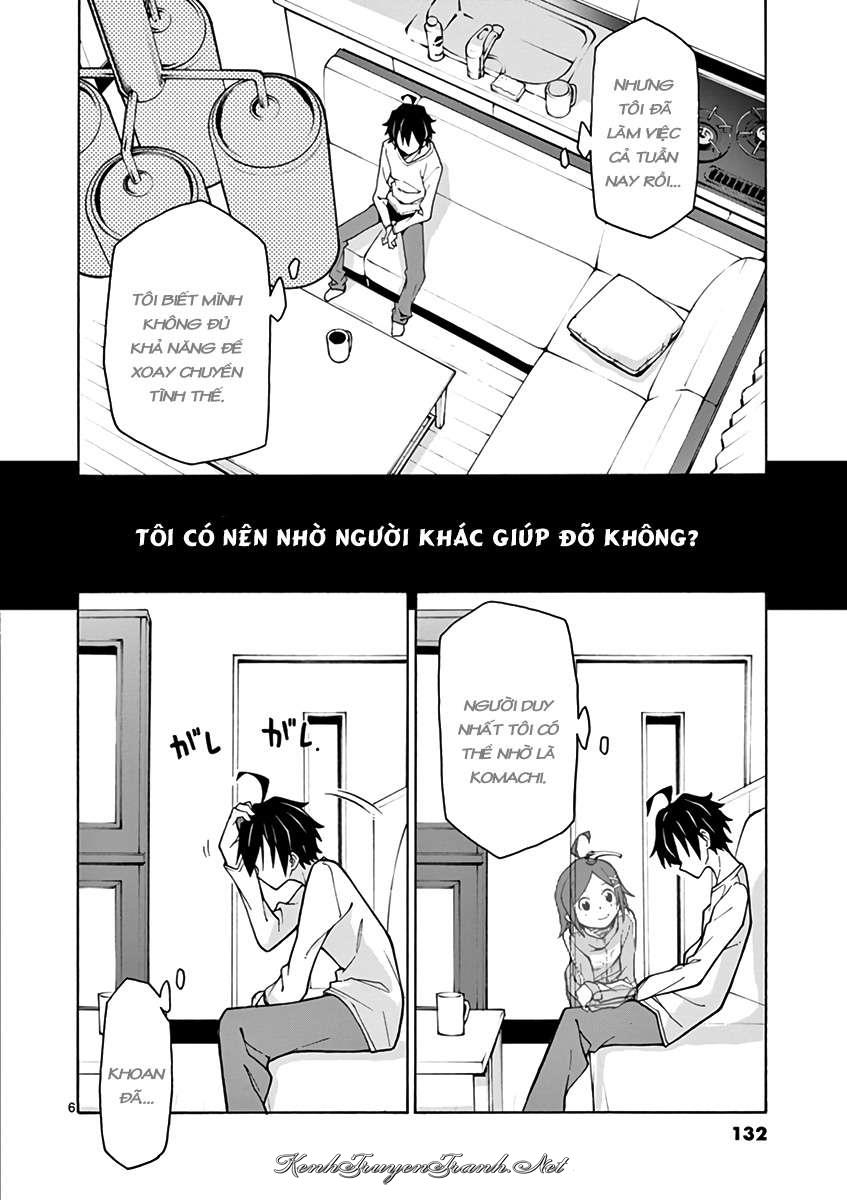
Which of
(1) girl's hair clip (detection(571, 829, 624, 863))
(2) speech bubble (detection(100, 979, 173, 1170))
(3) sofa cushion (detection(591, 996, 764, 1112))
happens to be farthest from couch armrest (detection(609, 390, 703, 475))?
(2) speech bubble (detection(100, 979, 173, 1170))

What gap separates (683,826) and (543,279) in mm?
1135

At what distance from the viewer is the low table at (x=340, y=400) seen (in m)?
2.41

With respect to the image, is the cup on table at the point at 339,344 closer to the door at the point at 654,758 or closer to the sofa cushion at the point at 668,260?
the sofa cushion at the point at 668,260

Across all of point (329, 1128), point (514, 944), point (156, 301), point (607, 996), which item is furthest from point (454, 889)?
Result: point (156, 301)

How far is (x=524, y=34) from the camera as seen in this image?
7.97 feet

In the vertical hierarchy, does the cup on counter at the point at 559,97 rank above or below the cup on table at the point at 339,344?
above

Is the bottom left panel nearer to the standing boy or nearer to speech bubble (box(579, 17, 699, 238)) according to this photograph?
the standing boy

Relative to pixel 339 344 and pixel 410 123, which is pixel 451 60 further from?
pixel 339 344

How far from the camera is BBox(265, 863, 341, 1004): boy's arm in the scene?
7.79 ft

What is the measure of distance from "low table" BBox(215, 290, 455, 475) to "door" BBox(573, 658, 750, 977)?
603 mm

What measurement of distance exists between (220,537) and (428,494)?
0.43 metres

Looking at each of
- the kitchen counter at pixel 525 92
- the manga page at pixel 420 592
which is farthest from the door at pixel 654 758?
the kitchen counter at pixel 525 92

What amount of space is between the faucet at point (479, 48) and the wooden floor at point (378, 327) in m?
0.50

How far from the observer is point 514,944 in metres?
2.38
